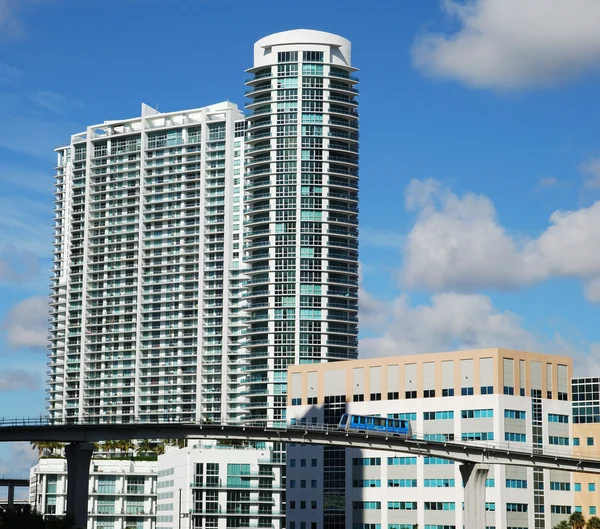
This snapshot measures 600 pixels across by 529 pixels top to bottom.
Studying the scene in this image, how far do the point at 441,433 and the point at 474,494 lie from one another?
39040 mm

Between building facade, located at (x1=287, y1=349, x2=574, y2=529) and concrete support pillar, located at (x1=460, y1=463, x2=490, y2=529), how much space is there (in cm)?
3020

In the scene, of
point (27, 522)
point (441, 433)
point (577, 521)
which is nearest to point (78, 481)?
point (27, 522)

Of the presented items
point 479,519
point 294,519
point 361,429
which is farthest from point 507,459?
point 294,519

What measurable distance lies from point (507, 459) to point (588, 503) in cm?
4094

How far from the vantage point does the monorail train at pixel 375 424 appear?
165 meters

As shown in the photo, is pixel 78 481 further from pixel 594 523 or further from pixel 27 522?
pixel 594 523

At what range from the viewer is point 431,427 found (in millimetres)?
178500

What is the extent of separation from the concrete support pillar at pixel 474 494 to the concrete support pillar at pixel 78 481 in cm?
4571

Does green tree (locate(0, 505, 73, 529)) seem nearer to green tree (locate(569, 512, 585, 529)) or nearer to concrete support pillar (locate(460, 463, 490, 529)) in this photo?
concrete support pillar (locate(460, 463, 490, 529))

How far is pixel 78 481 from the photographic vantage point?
468 ft

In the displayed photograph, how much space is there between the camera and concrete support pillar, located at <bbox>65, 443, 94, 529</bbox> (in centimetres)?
14138

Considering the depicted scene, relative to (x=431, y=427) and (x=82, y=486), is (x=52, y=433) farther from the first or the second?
(x=431, y=427)

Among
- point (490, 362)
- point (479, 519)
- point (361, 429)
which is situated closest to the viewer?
point (479, 519)

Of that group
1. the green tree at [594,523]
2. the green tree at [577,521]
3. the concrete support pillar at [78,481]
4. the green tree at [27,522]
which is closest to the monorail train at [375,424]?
Answer: the green tree at [577,521]
